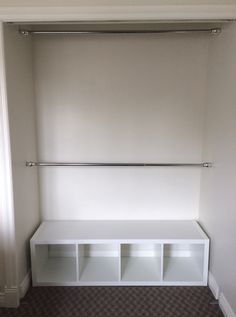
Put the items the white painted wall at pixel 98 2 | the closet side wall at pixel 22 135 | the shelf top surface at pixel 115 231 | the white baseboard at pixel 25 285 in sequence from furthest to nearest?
the shelf top surface at pixel 115 231 < the white baseboard at pixel 25 285 < the closet side wall at pixel 22 135 < the white painted wall at pixel 98 2

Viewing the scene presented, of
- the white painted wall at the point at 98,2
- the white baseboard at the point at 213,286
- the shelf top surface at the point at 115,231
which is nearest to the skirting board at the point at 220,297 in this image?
the white baseboard at the point at 213,286

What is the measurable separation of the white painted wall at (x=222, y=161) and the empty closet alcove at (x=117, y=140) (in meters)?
0.04

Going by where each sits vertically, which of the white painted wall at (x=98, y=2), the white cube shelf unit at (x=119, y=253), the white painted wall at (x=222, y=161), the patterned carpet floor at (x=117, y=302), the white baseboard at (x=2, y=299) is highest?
the white painted wall at (x=98, y=2)

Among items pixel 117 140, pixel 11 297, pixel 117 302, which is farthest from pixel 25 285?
pixel 117 140

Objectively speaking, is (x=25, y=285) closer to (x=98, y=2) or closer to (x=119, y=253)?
(x=119, y=253)

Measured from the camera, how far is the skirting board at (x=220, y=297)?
81.3 inches

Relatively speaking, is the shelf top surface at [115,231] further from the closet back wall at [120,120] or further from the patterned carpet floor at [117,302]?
the patterned carpet floor at [117,302]

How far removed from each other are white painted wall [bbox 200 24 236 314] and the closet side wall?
141 cm

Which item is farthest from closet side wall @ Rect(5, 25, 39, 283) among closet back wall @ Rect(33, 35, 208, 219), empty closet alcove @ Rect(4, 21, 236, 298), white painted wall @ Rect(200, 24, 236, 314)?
white painted wall @ Rect(200, 24, 236, 314)

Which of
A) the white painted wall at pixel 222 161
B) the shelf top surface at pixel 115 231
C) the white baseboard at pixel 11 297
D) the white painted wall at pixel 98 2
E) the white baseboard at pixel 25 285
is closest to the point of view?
the white painted wall at pixel 98 2

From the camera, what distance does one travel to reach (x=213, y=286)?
237cm

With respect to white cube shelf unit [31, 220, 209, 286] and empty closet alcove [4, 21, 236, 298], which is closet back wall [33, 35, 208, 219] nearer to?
empty closet alcove [4, 21, 236, 298]

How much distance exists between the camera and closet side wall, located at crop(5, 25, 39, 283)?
2.11 metres

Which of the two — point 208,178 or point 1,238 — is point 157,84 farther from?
point 1,238
